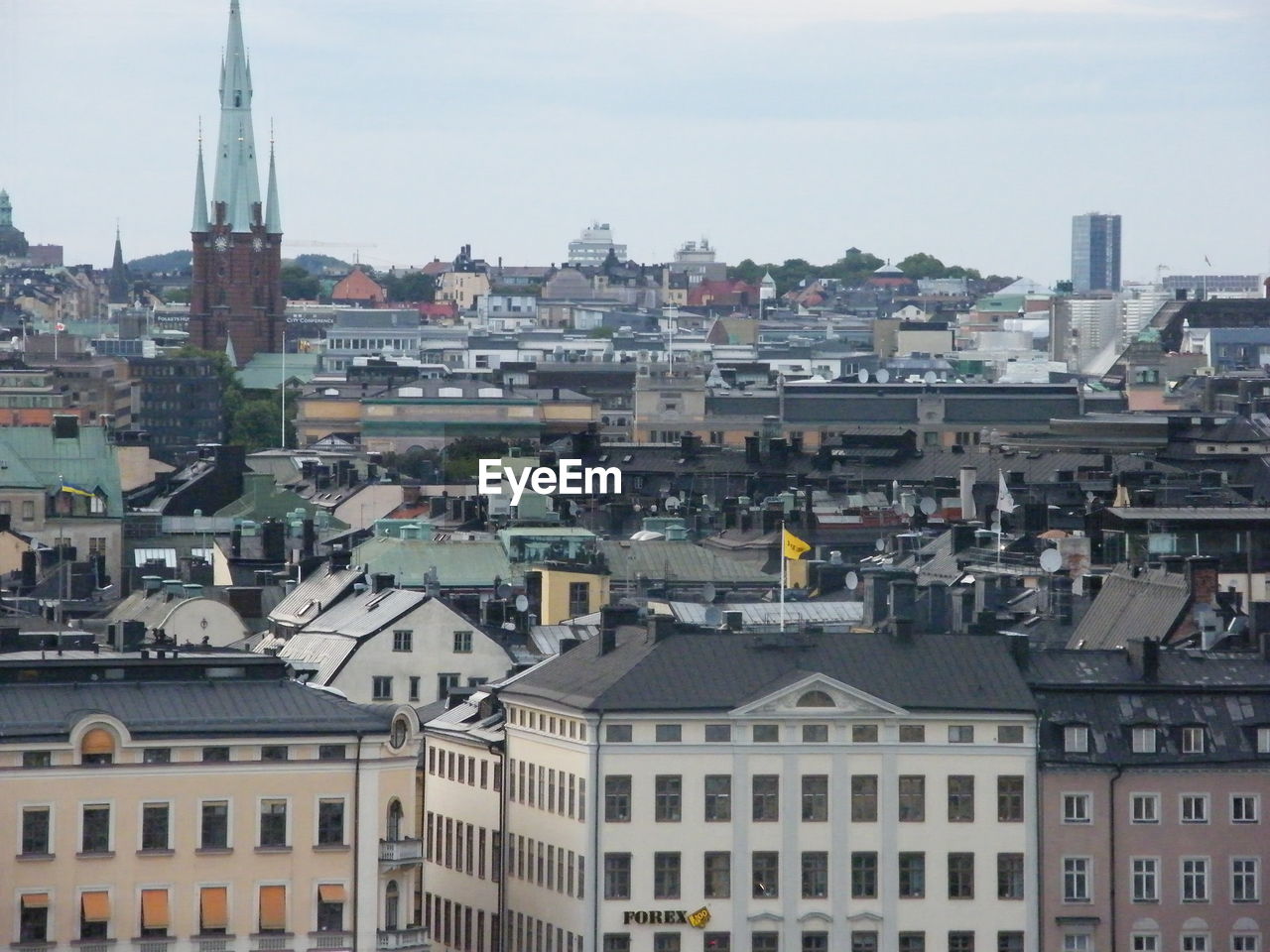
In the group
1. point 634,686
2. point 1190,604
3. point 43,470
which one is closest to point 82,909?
point 634,686

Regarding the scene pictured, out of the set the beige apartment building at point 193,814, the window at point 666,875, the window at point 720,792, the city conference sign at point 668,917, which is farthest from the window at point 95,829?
the window at point 720,792

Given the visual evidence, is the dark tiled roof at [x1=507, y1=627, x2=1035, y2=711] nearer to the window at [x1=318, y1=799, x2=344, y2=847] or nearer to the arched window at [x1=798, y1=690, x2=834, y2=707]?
the arched window at [x1=798, y1=690, x2=834, y2=707]

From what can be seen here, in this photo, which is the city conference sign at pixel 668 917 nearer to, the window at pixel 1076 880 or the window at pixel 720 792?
the window at pixel 720 792

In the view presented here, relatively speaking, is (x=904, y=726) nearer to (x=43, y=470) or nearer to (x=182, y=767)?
(x=182, y=767)

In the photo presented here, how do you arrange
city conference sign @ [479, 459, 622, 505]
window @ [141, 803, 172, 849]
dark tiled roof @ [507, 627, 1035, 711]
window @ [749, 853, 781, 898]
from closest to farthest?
window @ [141, 803, 172, 849]
window @ [749, 853, 781, 898]
dark tiled roof @ [507, 627, 1035, 711]
city conference sign @ [479, 459, 622, 505]

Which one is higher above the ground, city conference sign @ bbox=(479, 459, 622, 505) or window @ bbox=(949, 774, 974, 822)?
window @ bbox=(949, 774, 974, 822)

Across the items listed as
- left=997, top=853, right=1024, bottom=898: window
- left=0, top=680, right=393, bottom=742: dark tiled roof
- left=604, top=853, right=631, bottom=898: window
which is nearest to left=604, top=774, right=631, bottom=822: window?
left=604, top=853, right=631, bottom=898: window
